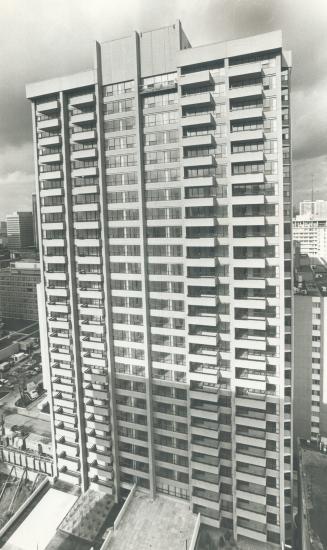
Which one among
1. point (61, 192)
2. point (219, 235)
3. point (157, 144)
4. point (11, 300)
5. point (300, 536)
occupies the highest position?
point (157, 144)

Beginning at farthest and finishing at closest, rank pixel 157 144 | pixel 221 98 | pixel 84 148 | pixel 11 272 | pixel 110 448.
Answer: pixel 11 272, pixel 110 448, pixel 84 148, pixel 157 144, pixel 221 98

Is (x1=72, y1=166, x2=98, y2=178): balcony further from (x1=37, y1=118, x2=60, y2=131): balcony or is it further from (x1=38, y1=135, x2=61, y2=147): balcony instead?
(x1=37, y1=118, x2=60, y2=131): balcony

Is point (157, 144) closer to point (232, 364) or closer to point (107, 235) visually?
point (107, 235)

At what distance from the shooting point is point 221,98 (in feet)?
172

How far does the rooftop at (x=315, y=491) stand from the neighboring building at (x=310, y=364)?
420 inches

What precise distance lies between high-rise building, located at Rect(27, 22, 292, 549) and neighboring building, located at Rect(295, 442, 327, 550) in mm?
3592

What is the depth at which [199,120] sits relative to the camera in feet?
168

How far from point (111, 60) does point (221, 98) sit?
65.2ft

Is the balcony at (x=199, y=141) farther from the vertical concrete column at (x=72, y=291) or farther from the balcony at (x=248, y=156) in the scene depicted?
the vertical concrete column at (x=72, y=291)

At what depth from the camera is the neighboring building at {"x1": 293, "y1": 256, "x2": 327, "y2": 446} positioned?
80.5m

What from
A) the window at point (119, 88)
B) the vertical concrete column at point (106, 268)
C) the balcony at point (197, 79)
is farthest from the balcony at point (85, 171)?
the balcony at point (197, 79)

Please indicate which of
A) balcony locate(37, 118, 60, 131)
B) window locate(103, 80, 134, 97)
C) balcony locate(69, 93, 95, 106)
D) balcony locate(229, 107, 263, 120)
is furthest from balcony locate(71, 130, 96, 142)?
balcony locate(229, 107, 263, 120)

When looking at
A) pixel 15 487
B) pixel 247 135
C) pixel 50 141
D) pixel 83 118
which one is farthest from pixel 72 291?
pixel 15 487

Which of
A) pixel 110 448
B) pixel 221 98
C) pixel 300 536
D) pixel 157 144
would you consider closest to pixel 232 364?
pixel 110 448
